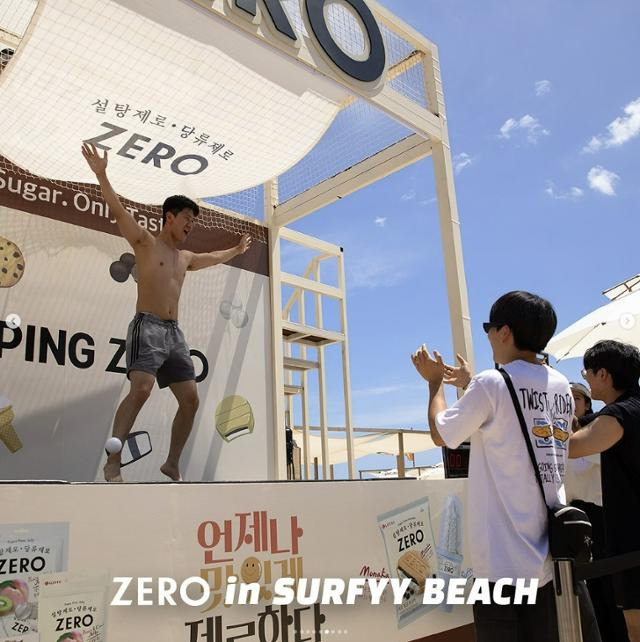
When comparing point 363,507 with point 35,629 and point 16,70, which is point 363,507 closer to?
point 35,629

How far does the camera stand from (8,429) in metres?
3.36

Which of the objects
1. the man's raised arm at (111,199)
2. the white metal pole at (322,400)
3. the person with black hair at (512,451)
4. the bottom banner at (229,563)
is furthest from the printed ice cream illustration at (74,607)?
the white metal pole at (322,400)

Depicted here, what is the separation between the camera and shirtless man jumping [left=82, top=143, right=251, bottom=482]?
2.97 meters

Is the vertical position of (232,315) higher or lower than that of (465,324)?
higher

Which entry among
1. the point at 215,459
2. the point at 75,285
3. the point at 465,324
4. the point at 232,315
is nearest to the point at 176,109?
the point at 75,285

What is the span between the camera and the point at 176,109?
127 inches

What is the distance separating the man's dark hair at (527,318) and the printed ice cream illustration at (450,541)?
1.44m

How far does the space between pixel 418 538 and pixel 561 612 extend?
1.40 meters

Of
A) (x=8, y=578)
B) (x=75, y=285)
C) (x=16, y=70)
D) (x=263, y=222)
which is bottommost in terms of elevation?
(x=8, y=578)

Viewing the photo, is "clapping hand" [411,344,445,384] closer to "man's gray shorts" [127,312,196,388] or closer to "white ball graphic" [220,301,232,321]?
"man's gray shorts" [127,312,196,388]

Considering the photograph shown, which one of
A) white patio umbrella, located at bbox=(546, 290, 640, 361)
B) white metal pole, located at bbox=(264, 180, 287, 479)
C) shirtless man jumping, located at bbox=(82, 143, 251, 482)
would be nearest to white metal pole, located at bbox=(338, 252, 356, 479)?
white metal pole, located at bbox=(264, 180, 287, 479)

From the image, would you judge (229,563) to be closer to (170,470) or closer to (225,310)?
(170,470)

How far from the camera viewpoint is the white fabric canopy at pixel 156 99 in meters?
2.78

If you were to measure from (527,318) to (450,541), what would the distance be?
157 centimetres
